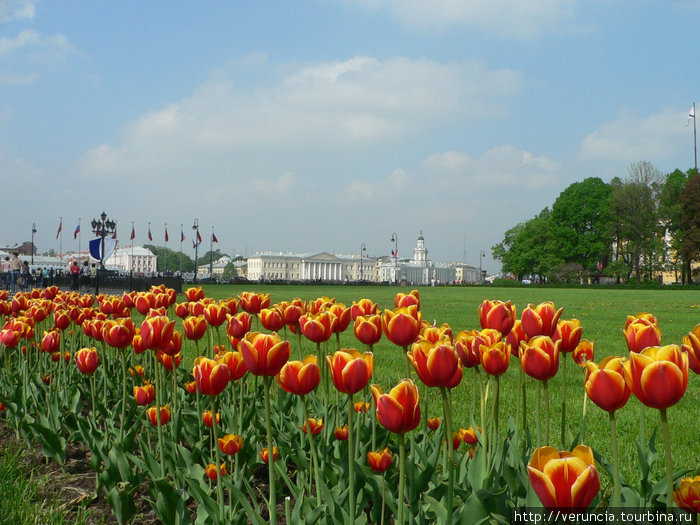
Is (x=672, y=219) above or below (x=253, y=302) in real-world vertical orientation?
above

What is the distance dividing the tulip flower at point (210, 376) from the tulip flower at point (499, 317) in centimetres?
100

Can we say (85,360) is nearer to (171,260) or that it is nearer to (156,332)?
(156,332)

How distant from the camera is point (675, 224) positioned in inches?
2112

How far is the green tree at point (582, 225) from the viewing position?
2410 inches

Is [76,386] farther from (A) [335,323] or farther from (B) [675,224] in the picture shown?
(B) [675,224]

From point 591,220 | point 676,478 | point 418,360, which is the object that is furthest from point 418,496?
point 591,220

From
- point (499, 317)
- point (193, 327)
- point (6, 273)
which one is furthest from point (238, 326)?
point (6, 273)

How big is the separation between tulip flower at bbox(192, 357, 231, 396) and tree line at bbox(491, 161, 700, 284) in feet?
182

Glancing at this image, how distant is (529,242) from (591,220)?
6809mm

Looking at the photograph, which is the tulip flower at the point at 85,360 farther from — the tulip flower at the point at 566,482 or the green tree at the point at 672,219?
the green tree at the point at 672,219

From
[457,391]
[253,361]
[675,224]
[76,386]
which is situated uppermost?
[675,224]

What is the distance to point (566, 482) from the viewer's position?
1143mm

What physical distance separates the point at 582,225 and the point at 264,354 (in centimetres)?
6625

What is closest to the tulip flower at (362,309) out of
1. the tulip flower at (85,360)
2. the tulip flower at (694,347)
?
the tulip flower at (85,360)
